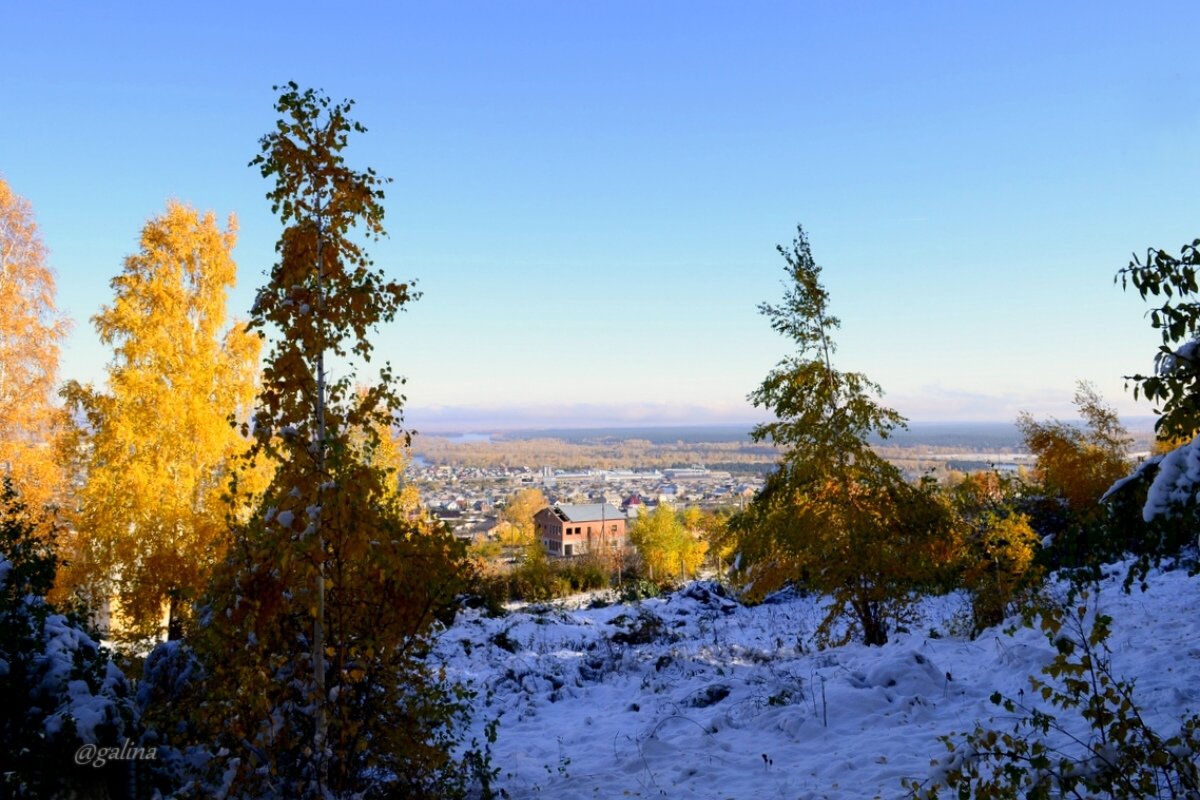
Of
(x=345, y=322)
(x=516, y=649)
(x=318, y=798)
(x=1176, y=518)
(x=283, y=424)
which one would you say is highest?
(x=345, y=322)

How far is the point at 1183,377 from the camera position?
3309 millimetres

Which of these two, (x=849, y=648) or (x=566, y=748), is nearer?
(x=566, y=748)

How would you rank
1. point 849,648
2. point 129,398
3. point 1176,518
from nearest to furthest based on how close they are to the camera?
point 1176,518 → point 849,648 → point 129,398

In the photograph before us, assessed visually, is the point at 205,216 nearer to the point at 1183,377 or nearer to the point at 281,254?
the point at 281,254

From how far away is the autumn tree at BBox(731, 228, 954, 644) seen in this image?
961 centimetres

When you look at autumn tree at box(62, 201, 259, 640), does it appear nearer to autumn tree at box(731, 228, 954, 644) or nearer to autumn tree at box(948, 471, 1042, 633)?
autumn tree at box(731, 228, 954, 644)

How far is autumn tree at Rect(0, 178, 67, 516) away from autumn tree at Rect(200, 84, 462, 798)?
36.1 feet

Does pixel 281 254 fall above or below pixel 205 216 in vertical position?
below

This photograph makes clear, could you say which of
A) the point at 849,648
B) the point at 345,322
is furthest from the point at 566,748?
the point at 345,322

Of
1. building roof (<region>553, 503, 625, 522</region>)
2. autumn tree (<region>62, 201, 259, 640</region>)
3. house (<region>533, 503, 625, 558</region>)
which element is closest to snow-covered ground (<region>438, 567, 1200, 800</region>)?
autumn tree (<region>62, 201, 259, 640</region>)

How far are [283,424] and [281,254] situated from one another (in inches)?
44.6

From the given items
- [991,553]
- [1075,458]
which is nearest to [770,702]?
[991,553]

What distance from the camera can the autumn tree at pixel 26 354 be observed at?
41.9 feet

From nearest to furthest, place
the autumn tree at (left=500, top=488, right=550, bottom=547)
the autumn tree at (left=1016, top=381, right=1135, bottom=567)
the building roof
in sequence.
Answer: the autumn tree at (left=1016, top=381, right=1135, bottom=567) < the building roof < the autumn tree at (left=500, top=488, right=550, bottom=547)
